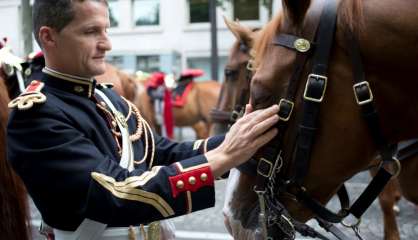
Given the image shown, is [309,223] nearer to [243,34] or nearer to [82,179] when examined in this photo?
[243,34]

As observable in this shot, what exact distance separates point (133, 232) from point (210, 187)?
358 mm

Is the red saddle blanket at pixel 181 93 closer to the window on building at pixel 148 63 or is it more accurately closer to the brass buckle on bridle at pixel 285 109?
the brass buckle on bridle at pixel 285 109

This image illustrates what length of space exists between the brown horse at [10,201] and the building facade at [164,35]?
16.9 meters

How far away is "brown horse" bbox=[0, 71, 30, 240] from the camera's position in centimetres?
190

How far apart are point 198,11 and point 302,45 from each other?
61.3 feet

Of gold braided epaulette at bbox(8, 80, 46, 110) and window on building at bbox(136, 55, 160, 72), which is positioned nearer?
gold braided epaulette at bbox(8, 80, 46, 110)

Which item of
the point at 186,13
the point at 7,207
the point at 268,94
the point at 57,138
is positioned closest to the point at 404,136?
the point at 268,94

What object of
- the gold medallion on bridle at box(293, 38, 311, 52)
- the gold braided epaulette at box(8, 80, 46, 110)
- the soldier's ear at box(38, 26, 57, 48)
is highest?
the soldier's ear at box(38, 26, 57, 48)

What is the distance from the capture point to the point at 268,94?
1.51m

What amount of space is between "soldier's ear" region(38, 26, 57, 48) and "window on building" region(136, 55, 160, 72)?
18.4 m

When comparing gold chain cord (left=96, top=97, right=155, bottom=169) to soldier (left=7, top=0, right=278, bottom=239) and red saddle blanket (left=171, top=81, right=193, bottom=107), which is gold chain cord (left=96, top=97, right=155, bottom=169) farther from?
red saddle blanket (left=171, top=81, right=193, bottom=107)

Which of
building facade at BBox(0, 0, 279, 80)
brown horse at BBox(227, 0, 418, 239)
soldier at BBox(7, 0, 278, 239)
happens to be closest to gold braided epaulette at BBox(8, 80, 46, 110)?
soldier at BBox(7, 0, 278, 239)

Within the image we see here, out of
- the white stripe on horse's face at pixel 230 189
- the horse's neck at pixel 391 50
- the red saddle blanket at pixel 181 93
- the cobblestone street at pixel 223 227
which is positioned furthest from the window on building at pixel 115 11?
the horse's neck at pixel 391 50

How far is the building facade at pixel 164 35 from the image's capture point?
764 inches
